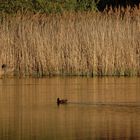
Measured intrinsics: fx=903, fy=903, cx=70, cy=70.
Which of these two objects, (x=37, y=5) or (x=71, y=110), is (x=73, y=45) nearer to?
(x=37, y=5)

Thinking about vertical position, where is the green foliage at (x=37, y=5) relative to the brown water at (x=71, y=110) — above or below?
above

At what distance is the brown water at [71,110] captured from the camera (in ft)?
49.6

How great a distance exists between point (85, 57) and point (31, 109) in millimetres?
9068

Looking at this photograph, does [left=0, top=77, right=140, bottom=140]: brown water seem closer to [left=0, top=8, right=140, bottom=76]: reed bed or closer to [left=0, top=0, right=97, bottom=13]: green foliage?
[left=0, top=8, right=140, bottom=76]: reed bed

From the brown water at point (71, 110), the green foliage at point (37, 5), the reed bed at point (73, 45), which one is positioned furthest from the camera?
the green foliage at point (37, 5)

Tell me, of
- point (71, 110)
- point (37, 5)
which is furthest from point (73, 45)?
point (71, 110)

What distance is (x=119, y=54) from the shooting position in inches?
1064

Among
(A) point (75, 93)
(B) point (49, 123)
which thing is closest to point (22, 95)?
(A) point (75, 93)

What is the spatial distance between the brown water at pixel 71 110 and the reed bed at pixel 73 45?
74.5 inches

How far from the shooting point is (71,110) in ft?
58.8

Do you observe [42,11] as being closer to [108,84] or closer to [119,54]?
[119,54]

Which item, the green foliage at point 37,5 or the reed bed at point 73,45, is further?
the green foliage at point 37,5

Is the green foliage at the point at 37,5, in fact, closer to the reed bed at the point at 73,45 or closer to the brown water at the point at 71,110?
the reed bed at the point at 73,45

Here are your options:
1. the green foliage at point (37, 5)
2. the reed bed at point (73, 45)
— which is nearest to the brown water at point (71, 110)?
the reed bed at point (73, 45)
